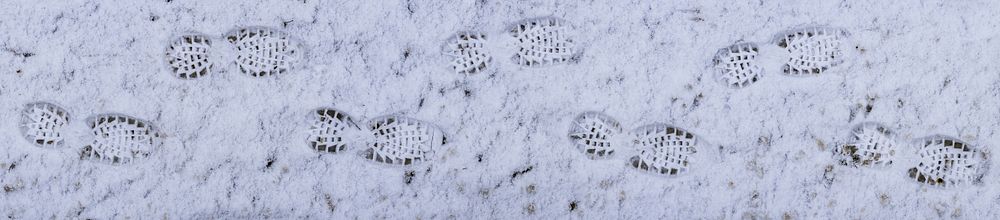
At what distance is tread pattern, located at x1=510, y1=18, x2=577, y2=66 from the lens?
1014 millimetres

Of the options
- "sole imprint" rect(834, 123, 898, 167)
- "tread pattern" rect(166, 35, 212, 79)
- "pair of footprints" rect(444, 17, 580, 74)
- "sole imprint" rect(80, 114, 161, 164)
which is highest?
"pair of footprints" rect(444, 17, 580, 74)

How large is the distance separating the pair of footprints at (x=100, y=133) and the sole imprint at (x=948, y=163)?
3.55ft

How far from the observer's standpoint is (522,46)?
1017 mm

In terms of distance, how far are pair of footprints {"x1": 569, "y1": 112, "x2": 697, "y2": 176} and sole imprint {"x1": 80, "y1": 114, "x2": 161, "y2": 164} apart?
1.97ft

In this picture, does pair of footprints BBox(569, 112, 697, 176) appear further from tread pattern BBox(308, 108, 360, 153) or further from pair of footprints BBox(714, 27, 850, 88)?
tread pattern BBox(308, 108, 360, 153)

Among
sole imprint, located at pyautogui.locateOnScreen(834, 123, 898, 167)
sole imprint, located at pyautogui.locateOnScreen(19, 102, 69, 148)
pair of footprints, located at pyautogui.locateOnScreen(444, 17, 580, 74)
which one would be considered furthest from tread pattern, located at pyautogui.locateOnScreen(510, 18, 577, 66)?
sole imprint, located at pyautogui.locateOnScreen(19, 102, 69, 148)

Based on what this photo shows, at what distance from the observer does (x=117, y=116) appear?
101 cm

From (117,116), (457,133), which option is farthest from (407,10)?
(117,116)

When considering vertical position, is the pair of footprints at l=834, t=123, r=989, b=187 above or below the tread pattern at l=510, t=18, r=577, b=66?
below

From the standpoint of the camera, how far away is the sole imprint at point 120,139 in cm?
101

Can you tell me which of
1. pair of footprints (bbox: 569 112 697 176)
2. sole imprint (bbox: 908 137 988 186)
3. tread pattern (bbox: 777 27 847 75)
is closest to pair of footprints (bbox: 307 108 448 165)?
pair of footprints (bbox: 569 112 697 176)

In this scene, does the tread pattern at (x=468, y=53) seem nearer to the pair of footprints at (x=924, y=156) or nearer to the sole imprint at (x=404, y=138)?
the sole imprint at (x=404, y=138)

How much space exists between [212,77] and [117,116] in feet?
0.47

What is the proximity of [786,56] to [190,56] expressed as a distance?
839mm
